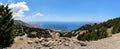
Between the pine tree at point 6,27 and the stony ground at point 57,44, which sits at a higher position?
the pine tree at point 6,27

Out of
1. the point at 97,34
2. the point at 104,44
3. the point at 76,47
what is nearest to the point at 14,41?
the point at 76,47

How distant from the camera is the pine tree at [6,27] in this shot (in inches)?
843

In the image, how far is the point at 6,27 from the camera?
21.6m

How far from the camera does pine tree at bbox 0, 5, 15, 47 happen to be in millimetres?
21406

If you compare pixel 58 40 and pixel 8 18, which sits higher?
pixel 8 18

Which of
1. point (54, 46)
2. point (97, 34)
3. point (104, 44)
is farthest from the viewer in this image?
point (97, 34)

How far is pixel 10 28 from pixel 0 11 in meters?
1.70

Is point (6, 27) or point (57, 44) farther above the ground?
point (6, 27)

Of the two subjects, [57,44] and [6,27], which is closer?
[57,44]

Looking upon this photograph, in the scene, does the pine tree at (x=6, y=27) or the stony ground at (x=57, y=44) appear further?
the pine tree at (x=6, y=27)

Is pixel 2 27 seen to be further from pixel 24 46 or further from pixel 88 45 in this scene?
pixel 88 45

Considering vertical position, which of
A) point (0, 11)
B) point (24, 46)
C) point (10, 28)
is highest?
point (0, 11)

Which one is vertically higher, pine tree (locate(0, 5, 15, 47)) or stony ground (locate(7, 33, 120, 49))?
pine tree (locate(0, 5, 15, 47))

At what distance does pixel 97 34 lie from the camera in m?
28.2
